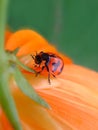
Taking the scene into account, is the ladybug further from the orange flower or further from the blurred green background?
the blurred green background

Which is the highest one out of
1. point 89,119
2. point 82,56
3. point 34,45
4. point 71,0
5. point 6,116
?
point 71,0

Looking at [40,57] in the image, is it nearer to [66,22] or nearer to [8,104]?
[8,104]

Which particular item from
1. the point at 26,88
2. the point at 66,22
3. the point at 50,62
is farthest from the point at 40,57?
the point at 66,22

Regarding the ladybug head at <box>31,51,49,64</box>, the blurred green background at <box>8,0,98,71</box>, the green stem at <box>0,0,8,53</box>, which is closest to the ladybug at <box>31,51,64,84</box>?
the ladybug head at <box>31,51,49,64</box>

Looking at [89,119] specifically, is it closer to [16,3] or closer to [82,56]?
[82,56]

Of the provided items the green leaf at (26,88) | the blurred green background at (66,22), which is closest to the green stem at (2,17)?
the green leaf at (26,88)

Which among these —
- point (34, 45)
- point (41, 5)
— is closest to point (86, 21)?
point (41, 5)

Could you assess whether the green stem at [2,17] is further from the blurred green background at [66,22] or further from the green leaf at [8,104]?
the blurred green background at [66,22]
